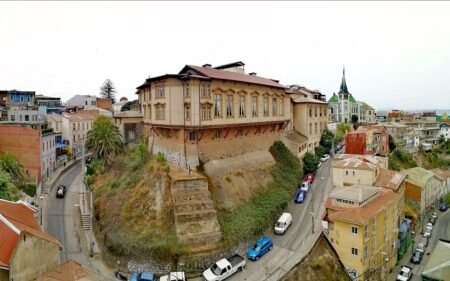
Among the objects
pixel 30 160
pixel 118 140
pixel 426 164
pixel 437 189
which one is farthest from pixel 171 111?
pixel 426 164

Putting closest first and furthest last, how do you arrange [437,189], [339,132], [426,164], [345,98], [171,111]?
[171,111] < [437,189] < [339,132] < [426,164] < [345,98]

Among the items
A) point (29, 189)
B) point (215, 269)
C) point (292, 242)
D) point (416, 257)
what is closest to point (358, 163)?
point (416, 257)

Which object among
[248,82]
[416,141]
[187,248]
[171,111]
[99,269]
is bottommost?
[99,269]

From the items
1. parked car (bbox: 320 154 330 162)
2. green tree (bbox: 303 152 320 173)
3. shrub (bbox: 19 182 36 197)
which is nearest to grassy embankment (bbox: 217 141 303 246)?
green tree (bbox: 303 152 320 173)

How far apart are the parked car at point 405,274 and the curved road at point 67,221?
30.6 m

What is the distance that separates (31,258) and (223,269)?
1270 centimetres

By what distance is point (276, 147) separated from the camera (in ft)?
150

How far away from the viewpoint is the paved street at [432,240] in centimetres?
3838

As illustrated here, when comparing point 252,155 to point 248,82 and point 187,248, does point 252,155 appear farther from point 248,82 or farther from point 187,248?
point 187,248

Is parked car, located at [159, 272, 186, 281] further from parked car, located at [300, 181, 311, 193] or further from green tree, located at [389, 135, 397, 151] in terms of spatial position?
green tree, located at [389, 135, 397, 151]

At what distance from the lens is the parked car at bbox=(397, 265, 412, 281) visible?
35.6 meters

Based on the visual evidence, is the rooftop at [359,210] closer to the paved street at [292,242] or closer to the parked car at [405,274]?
the paved street at [292,242]

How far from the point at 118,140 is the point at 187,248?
2387 centimetres

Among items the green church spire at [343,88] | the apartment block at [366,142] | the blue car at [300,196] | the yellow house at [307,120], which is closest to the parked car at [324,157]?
the yellow house at [307,120]
